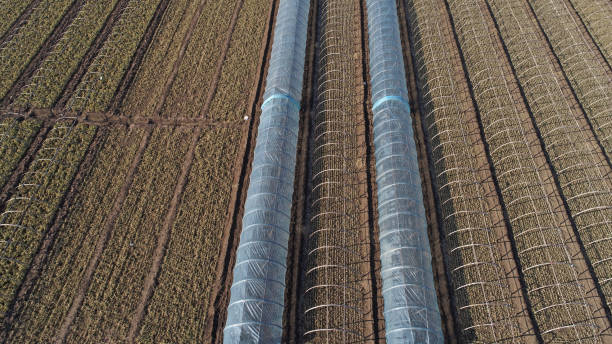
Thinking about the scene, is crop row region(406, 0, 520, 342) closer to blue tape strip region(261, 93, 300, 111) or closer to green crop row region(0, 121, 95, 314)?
blue tape strip region(261, 93, 300, 111)

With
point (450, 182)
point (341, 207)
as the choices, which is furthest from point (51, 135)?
point (450, 182)

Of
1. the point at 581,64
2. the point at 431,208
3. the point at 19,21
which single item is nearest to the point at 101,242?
the point at 431,208

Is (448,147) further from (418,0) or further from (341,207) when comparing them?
(418,0)

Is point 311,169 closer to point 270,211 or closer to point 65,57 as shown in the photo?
point 270,211

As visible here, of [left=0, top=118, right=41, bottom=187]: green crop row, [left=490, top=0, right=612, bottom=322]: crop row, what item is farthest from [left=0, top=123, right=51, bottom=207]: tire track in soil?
[left=490, top=0, right=612, bottom=322]: crop row

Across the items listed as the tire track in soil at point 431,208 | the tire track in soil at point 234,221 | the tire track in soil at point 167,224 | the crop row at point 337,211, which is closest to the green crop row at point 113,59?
the tire track in soil at point 167,224
